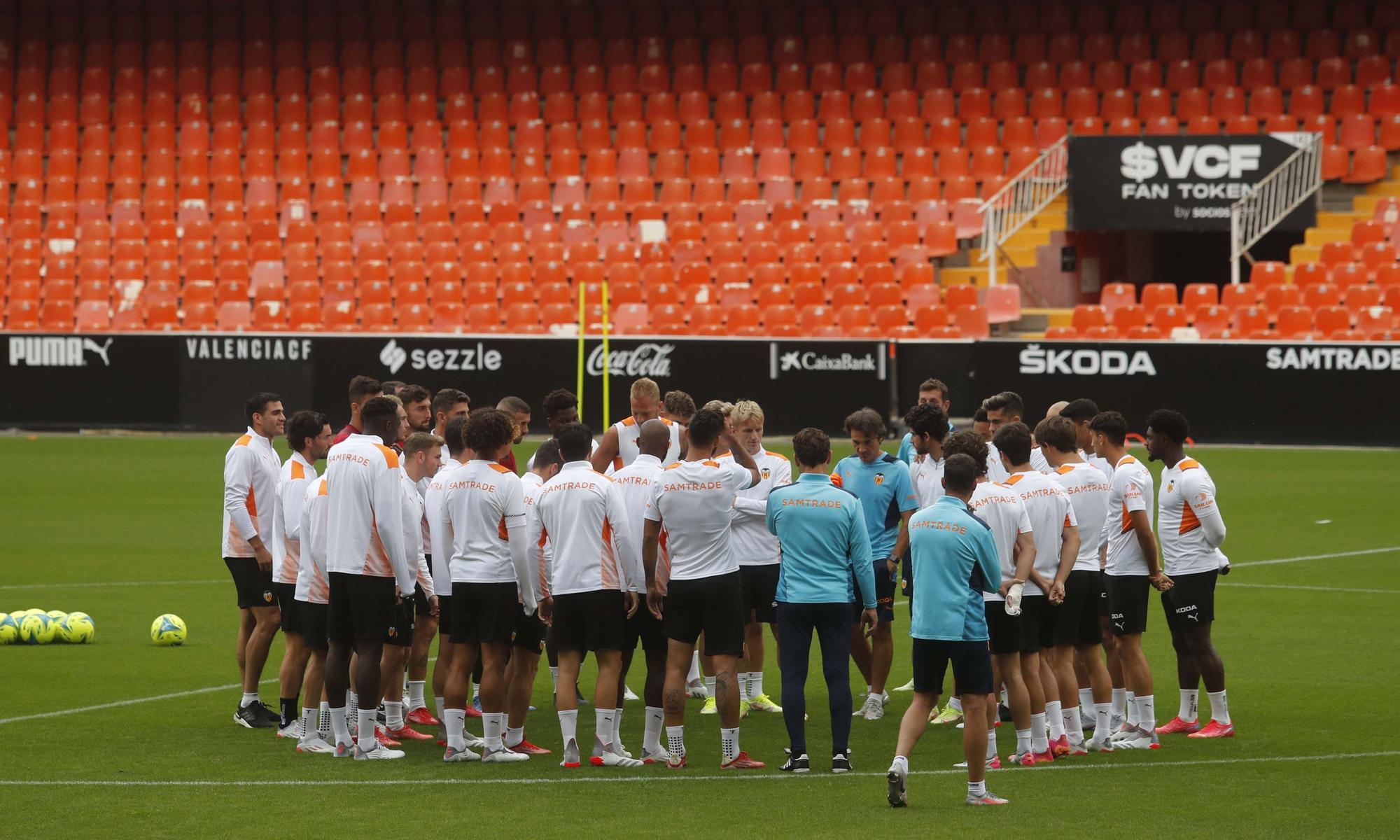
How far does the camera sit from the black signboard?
31.0 m

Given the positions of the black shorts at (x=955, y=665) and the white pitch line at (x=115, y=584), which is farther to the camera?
the white pitch line at (x=115, y=584)

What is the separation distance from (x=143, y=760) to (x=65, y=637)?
4.39m

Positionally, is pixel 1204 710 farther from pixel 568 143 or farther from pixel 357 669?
pixel 568 143

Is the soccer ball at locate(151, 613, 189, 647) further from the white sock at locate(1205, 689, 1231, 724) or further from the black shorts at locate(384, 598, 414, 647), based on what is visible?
the white sock at locate(1205, 689, 1231, 724)

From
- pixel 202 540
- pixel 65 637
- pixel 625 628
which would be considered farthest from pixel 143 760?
pixel 202 540

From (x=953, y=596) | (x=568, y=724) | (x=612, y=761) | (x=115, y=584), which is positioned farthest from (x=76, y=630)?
(x=953, y=596)

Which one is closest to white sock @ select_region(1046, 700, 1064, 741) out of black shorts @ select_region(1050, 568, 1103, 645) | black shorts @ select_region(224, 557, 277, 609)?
black shorts @ select_region(1050, 568, 1103, 645)

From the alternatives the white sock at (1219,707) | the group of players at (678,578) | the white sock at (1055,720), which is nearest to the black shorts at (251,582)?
the group of players at (678,578)

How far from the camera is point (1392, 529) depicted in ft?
64.4

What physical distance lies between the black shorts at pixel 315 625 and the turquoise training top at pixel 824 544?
2.79 meters

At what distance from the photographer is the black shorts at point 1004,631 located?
9469 millimetres

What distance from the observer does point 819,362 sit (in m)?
28.6

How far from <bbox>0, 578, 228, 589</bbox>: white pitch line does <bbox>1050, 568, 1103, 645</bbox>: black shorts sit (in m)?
9.85

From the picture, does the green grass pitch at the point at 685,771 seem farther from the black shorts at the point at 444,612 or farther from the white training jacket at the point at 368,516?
the white training jacket at the point at 368,516
